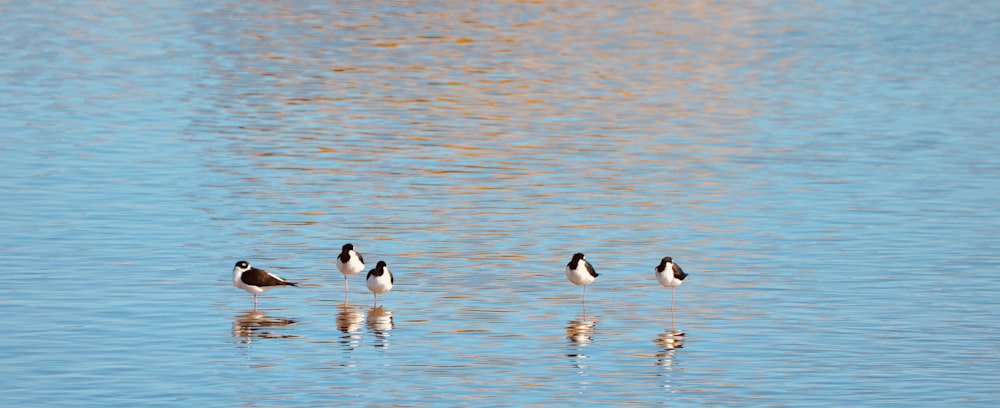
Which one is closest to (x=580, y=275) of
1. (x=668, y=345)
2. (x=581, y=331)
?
(x=581, y=331)

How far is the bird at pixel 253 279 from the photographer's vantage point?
2323 cm

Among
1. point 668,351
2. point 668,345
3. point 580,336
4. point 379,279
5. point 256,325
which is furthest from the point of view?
point 379,279

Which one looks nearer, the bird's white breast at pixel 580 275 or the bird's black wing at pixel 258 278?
the bird's black wing at pixel 258 278

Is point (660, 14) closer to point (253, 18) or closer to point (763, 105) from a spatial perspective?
point (253, 18)

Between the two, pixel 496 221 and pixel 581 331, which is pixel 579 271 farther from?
pixel 496 221

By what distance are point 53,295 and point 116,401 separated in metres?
5.70

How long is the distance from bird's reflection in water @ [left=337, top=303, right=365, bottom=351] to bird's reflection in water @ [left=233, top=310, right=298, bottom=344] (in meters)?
0.66

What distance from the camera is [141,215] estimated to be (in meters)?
30.2

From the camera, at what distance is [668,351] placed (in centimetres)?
2138

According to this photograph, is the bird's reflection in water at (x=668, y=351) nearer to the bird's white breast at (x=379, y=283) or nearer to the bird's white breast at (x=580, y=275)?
the bird's white breast at (x=580, y=275)

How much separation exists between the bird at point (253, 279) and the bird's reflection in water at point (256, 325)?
32 cm

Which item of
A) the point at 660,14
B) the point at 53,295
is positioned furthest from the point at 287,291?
the point at 660,14

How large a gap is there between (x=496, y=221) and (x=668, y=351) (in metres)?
9.41

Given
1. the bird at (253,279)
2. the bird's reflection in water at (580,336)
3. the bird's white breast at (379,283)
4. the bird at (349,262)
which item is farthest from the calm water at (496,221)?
the bird at (349,262)
